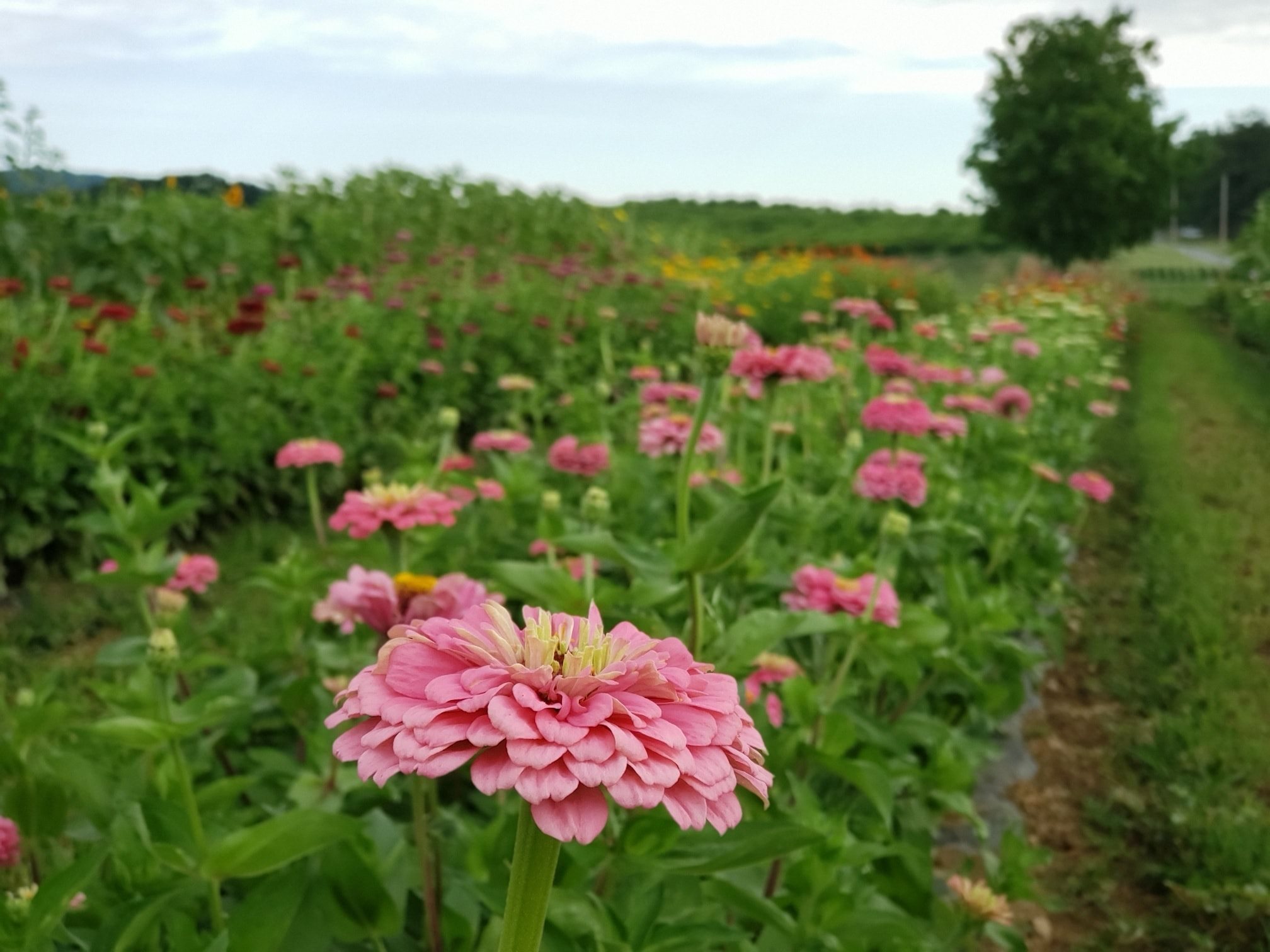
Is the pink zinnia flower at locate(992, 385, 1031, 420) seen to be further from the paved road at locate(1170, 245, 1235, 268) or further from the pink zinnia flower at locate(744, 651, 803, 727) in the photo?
the paved road at locate(1170, 245, 1235, 268)

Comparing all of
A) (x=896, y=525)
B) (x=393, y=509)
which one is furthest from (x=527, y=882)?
(x=896, y=525)

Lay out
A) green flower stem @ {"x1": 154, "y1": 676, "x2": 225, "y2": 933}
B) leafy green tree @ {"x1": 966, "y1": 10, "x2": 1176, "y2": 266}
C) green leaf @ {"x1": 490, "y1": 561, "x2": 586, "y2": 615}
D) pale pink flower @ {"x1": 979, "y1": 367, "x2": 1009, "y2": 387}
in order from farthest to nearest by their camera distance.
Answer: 1. leafy green tree @ {"x1": 966, "y1": 10, "x2": 1176, "y2": 266}
2. pale pink flower @ {"x1": 979, "y1": 367, "x2": 1009, "y2": 387}
3. green leaf @ {"x1": 490, "y1": 561, "x2": 586, "y2": 615}
4. green flower stem @ {"x1": 154, "y1": 676, "x2": 225, "y2": 933}

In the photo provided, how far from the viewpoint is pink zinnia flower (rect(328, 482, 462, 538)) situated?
1640 mm

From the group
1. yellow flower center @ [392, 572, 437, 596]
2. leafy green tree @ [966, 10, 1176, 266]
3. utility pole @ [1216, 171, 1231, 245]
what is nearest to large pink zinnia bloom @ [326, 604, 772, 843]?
yellow flower center @ [392, 572, 437, 596]

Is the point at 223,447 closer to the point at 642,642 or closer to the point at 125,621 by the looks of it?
the point at 125,621

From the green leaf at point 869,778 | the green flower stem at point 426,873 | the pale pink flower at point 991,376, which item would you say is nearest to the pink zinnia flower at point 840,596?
the green leaf at point 869,778

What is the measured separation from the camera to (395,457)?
14.8ft

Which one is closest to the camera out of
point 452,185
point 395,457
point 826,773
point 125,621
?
point 826,773

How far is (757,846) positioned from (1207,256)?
3310 cm

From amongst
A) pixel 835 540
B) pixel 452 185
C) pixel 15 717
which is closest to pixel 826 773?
pixel 835 540

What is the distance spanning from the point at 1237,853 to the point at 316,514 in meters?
2.06

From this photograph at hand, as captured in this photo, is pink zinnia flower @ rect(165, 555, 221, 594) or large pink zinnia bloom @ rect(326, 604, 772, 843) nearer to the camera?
large pink zinnia bloom @ rect(326, 604, 772, 843)

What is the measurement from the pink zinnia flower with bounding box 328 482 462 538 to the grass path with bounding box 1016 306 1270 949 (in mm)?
1416

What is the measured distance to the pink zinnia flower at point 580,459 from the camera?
99.4 inches
